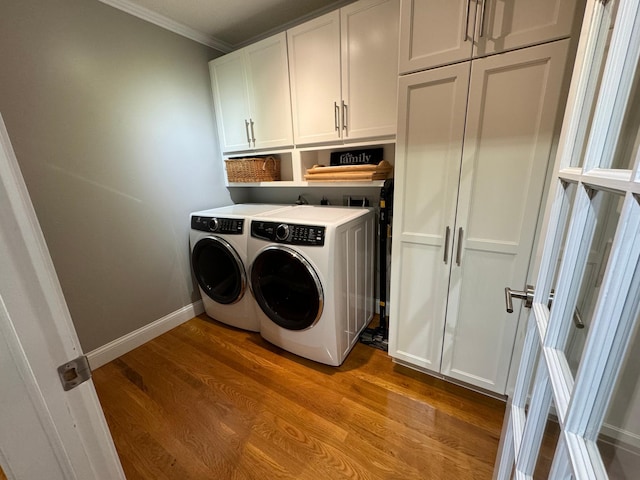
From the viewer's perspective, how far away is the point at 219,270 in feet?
7.14

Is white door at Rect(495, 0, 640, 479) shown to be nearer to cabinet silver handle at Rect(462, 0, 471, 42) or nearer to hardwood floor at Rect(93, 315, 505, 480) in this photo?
cabinet silver handle at Rect(462, 0, 471, 42)

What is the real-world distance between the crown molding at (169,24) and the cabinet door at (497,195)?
7.10 feet

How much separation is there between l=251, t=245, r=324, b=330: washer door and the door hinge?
1091 millimetres

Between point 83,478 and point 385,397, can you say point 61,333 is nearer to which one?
point 83,478

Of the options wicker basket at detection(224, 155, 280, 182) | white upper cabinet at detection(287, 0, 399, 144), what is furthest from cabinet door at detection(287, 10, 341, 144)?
wicker basket at detection(224, 155, 280, 182)

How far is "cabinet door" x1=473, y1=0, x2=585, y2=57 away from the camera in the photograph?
0.93 metres

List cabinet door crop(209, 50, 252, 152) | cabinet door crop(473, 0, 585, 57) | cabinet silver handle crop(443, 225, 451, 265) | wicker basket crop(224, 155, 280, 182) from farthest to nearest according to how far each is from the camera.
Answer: wicker basket crop(224, 155, 280, 182) < cabinet door crop(209, 50, 252, 152) < cabinet silver handle crop(443, 225, 451, 265) < cabinet door crop(473, 0, 585, 57)

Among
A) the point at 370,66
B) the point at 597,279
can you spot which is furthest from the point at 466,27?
the point at 597,279

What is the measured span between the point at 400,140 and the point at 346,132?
1.78 feet

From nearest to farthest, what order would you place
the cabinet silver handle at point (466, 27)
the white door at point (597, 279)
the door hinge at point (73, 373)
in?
the white door at point (597, 279), the door hinge at point (73, 373), the cabinet silver handle at point (466, 27)

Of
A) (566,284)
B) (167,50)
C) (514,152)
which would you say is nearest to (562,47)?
(514,152)

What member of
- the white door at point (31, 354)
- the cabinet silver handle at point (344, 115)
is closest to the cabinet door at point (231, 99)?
the cabinet silver handle at point (344, 115)

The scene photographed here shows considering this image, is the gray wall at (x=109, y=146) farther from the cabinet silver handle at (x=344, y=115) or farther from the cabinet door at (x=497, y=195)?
the cabinet door at (x=497, y=195)

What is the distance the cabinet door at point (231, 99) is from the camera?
2115 millimetres
